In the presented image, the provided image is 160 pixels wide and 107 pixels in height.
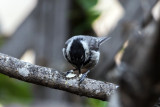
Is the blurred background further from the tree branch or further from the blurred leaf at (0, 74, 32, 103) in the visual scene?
the tree branch

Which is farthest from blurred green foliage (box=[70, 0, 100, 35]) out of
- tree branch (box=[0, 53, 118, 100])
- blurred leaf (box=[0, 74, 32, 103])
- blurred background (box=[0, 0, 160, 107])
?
tree branch (box=[0, 53, 118, 100])

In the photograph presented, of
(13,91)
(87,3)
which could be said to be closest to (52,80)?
(13,91)

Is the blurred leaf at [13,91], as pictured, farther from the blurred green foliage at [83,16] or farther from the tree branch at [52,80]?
the blurred green foliage at [83,16]

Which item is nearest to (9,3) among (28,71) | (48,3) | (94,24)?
(48,3)

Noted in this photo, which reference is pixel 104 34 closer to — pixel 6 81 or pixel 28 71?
pixel 6 81

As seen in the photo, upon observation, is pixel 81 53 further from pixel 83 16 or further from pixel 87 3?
pixel 83 16
